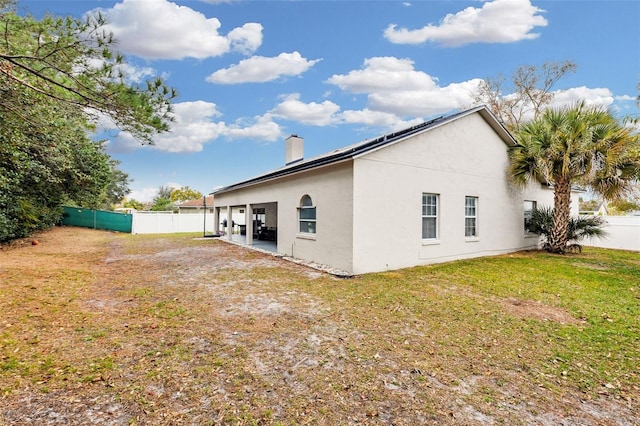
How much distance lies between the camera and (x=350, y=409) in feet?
9.39

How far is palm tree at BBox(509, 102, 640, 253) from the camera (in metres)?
11.1

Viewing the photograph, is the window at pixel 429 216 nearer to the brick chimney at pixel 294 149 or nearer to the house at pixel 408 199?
the house at pixel 408 199

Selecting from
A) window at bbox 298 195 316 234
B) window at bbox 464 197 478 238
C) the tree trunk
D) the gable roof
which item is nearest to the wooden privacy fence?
window at bbox 298 195 316 234

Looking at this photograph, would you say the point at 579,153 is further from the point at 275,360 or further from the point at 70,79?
the point at 70,79

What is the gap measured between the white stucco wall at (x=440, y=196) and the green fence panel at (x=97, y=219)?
75.9 ft

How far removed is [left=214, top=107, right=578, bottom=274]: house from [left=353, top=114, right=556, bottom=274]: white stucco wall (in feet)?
0.11

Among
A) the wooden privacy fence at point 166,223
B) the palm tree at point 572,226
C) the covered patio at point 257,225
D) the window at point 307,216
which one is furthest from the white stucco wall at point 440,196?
the wooden privacy fence at point 166,223

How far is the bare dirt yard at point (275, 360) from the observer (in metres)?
2.83

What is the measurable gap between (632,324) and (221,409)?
6851 millimetres

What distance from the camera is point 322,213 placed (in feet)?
32.7

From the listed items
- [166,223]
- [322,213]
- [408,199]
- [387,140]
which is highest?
[387,140]

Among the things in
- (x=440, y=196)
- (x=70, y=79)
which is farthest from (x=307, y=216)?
(x=70, y=79)

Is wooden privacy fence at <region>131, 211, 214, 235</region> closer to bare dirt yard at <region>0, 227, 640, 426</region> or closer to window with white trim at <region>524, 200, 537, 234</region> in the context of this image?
bare dirt yard at <region>0, 227, 640, 426</region>

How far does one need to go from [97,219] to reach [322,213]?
957 inches
